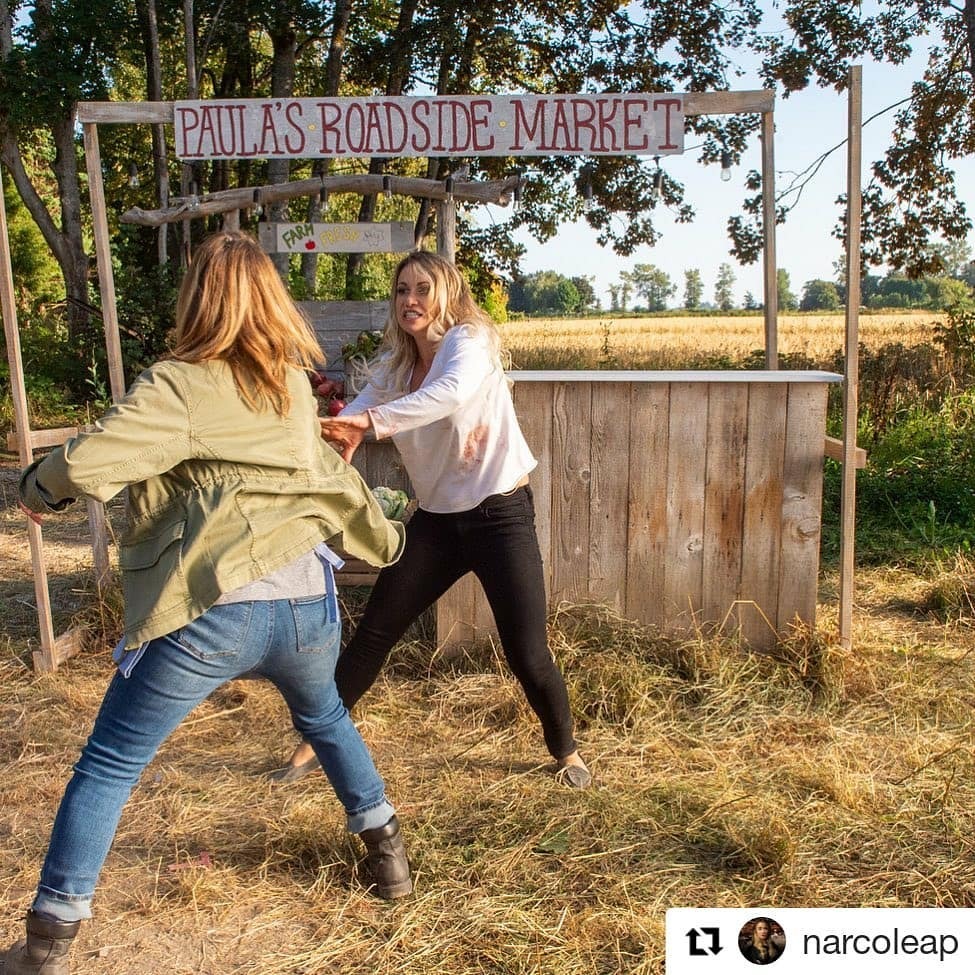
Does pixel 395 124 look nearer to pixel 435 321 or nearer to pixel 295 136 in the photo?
pixel 295 136

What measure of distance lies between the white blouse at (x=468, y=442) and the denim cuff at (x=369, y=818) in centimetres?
98

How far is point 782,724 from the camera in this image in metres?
3.99

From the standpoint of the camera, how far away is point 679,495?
445cm

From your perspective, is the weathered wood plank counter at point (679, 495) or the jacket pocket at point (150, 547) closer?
the jacket pocket at point (150, 547)

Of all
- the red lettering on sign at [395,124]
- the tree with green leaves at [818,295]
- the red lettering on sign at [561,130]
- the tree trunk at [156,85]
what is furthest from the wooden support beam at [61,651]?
the tree with green leaves at [818,295]

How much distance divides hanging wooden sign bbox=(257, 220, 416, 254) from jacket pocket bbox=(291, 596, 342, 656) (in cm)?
441

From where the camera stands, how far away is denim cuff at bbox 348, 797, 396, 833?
2721 mm

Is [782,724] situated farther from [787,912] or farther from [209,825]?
[209,825]

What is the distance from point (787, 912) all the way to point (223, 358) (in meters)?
1.95

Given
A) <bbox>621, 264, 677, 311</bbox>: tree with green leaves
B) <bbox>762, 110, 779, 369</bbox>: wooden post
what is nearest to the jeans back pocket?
<bbox>762, 110, 779, 369</bbox>: wooden post

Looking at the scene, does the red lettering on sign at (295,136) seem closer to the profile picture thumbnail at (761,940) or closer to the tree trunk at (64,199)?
the profile picture thumbnail at (761,940)

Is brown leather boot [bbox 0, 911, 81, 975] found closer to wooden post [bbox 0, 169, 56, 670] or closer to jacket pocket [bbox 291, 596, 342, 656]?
jacket pocket [bbox 291, 596, 342, 656]

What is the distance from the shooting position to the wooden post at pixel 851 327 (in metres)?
4.07

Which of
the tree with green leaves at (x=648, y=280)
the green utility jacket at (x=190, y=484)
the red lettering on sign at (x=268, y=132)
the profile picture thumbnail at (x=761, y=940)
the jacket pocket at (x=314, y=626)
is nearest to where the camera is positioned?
the green utility jacket at (x=190, y=484)
